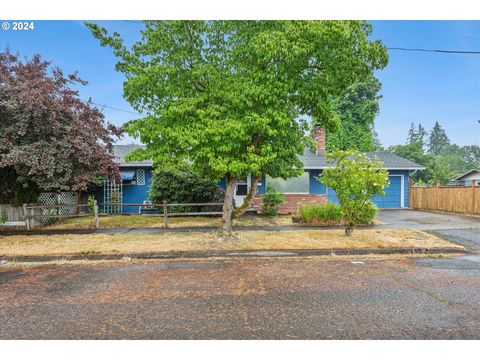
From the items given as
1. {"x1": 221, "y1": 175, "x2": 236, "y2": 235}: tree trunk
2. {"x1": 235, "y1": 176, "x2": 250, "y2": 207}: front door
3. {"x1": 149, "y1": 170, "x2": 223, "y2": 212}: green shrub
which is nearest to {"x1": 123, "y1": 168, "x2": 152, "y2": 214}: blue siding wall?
{"x1": 149, "y1": 170, "x2": 223, "y2": 212}: green shrub

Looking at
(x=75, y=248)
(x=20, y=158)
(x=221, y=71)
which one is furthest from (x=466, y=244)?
(x=20, y=158)

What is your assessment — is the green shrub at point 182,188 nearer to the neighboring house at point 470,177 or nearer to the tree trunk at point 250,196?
the tree trunk at point 250,196

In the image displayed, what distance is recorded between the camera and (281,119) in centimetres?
669

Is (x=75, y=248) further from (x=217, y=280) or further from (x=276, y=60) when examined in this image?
(x=276, y=60)

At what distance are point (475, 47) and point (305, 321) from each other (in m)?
10.2

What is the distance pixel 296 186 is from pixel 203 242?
326 inches

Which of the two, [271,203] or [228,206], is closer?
[228,206]

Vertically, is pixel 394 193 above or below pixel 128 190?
below

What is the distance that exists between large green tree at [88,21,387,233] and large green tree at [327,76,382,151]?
899 inches

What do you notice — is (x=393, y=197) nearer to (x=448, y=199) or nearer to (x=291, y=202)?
(x=448, y=199)

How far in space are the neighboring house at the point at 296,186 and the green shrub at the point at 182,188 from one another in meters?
2.08

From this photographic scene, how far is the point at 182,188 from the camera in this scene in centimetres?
1291

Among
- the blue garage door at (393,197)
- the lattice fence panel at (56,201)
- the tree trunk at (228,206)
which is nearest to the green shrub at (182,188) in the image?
the lattice fence panel at (56,201)

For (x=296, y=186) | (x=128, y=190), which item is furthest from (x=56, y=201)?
(x=296, y=186)
